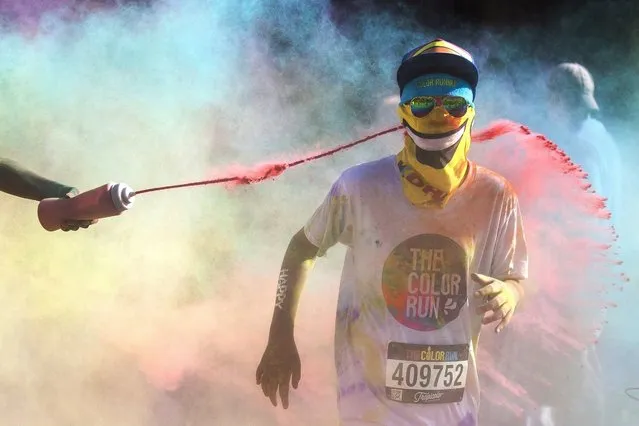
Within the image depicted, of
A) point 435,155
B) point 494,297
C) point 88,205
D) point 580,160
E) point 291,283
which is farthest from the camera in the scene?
point 580,160

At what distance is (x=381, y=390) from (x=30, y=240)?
1700mm

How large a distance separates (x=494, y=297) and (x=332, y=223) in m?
0.71

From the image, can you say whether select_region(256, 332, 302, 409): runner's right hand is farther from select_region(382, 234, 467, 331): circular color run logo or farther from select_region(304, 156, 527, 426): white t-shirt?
select_region(382, 234, 467, 331): circular color run logo

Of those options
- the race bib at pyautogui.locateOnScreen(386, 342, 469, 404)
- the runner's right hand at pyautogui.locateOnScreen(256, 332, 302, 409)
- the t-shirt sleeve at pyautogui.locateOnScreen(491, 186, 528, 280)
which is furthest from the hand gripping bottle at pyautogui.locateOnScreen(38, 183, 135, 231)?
the t-shirt sleeve at pyautogui.locateOnScreen(491, 186, 528, 280)

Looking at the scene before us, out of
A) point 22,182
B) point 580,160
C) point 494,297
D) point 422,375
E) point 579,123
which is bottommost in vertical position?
point 422,375

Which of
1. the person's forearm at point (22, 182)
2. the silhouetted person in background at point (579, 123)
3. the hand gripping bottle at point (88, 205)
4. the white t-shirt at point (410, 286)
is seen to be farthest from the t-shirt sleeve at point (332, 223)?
the silhouetted person in background at point (579, 123)

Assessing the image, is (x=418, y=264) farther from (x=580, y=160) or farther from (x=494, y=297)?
(x=580, y=160)

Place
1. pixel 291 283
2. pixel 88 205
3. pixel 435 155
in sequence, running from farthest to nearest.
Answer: pixel 291 283
pixel 435 155
pixel 88 205

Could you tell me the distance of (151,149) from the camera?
3.47 meters

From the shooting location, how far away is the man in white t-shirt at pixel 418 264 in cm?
300

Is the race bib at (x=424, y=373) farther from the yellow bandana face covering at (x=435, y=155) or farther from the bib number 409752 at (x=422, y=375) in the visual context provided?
the yellow bandana face covering at (x=435, y=155)

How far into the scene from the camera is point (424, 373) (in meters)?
2.99

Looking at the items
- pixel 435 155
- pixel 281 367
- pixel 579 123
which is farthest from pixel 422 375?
pixel 579 123

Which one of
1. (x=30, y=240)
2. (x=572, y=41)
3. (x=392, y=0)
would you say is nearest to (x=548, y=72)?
(x=572, y=41)
